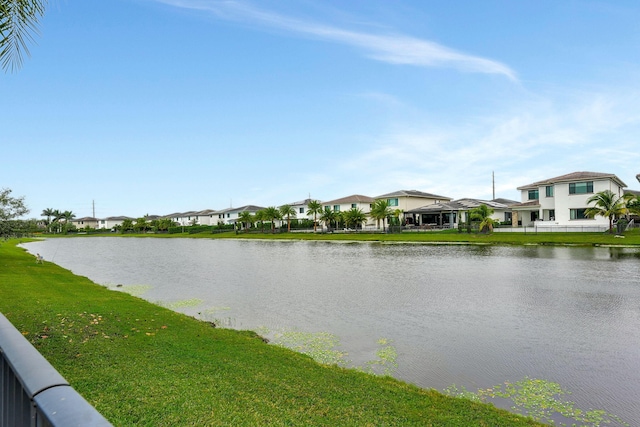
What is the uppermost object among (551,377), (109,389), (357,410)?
(109,389)

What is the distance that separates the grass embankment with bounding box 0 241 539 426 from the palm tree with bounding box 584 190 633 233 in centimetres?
4559

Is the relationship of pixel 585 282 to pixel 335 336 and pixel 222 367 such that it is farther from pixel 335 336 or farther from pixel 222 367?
pixel 222 367

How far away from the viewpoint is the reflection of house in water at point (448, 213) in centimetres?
6744

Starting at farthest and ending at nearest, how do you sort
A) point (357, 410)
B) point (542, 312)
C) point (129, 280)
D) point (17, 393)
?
1. point (129, 280)
2. point (542, 312)
3. point (357, 410)
4. point (17, 393)

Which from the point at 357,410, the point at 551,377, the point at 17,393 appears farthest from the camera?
the point at 551,377

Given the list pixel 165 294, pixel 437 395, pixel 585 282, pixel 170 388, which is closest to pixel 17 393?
pixel 170 388

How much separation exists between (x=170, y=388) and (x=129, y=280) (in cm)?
2049

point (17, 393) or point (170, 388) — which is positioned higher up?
point (17, 393)

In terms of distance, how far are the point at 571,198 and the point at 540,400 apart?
169ft

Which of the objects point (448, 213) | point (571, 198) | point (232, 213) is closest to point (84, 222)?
point (232, 213)

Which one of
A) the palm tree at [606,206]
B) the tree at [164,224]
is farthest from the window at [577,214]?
the tree at [164,224]

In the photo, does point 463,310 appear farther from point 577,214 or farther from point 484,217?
point 577,214

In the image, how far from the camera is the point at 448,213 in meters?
73.6

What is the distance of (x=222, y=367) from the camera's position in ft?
26.6
